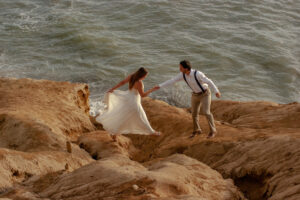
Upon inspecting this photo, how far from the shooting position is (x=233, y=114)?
13.0 metres

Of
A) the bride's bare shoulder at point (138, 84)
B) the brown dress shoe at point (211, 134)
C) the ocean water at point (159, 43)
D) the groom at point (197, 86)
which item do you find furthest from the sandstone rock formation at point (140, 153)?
the ocean water at point (159, 43)

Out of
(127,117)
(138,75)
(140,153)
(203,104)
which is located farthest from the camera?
(140,153)

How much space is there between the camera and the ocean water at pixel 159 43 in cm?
2023

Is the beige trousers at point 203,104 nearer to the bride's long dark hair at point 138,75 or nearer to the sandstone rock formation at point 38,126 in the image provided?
the bride's long dark hair at point 138,75

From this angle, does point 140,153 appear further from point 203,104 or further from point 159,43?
point 159,43

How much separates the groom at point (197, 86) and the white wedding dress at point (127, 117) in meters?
0.62

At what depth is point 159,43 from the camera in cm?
2345

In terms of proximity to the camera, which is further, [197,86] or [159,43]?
[159,43]

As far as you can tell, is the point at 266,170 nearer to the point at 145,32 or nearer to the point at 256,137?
the point at 256,137

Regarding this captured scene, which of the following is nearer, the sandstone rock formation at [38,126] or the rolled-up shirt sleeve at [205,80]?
the sandstone rock formation at [38,126]

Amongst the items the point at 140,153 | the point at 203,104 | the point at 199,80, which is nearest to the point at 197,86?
the point at 199,80

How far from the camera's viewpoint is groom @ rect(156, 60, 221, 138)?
8.95 meters

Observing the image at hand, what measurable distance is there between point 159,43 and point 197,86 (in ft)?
48.0

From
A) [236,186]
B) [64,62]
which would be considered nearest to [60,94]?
[236,186]
